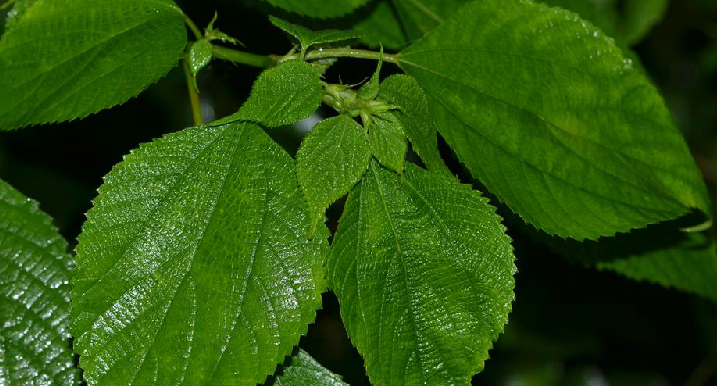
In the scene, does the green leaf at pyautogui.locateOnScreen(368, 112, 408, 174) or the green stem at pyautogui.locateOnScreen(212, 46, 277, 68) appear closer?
the green leaf at pyautogui.locateOnScreen(368, 112, 408, 174)

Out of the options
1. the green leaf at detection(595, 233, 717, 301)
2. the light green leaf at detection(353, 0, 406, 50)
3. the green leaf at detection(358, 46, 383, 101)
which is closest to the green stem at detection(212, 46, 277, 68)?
the green leaf at detection(358, 46, 383, 101)

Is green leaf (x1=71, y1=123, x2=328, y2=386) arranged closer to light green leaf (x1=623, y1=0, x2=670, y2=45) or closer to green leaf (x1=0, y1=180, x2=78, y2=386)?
green leaf (x1=0, y1=180, x2=78, y2=386)

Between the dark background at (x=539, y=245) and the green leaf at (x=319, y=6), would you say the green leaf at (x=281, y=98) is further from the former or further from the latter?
the dark background at (x=539, y=245)

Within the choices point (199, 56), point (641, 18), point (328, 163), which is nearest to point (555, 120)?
point (328, 163)

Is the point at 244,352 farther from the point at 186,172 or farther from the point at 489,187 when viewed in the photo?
the point at 489,187

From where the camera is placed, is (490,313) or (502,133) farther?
(502,133)

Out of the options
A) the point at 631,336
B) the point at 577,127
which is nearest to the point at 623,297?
the point at 631,336

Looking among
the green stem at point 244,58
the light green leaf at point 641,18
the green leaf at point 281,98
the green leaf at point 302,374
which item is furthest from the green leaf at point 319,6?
the light green leaf at point 641,18
